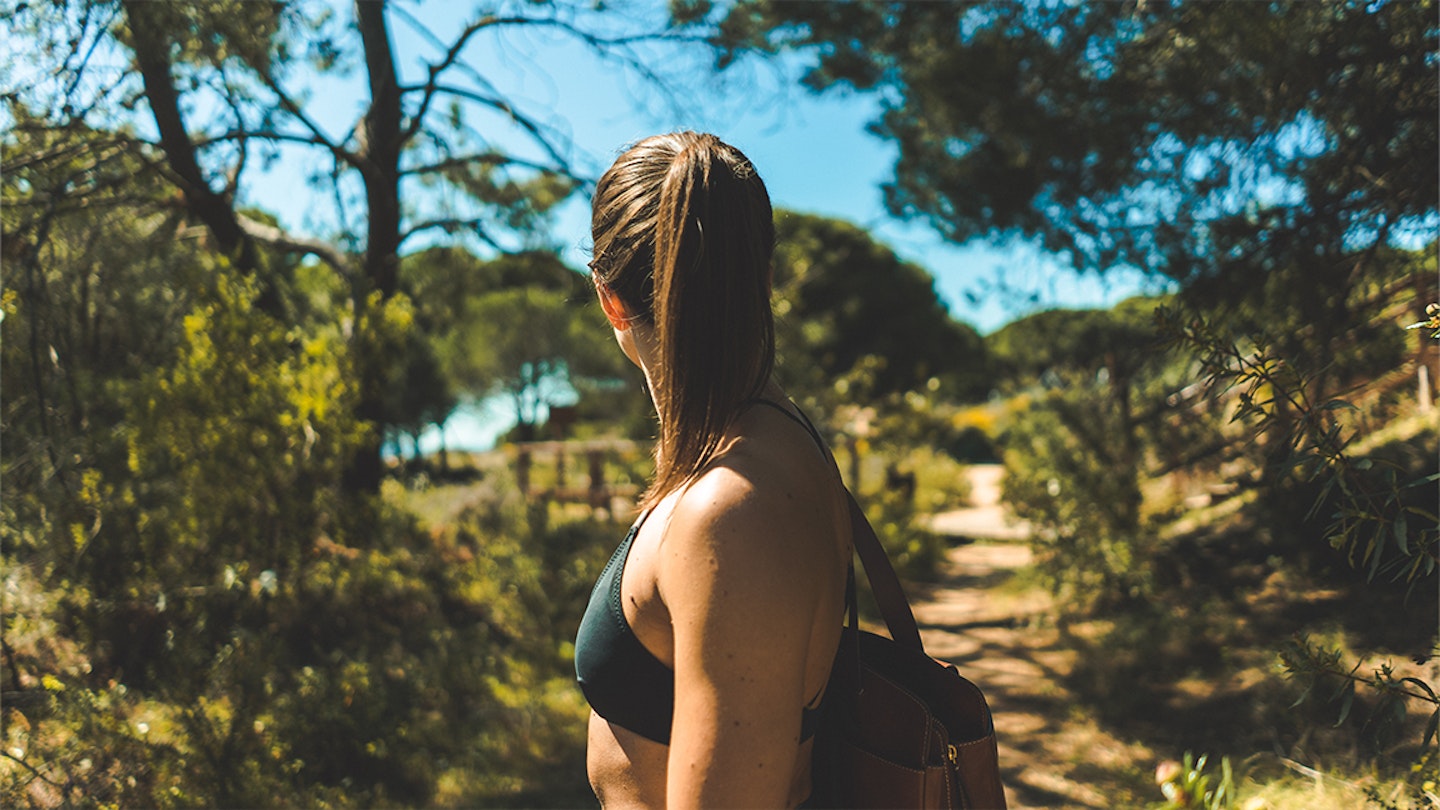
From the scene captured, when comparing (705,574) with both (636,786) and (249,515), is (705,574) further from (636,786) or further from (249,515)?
(249,515)

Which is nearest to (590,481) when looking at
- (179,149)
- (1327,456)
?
(179,149)

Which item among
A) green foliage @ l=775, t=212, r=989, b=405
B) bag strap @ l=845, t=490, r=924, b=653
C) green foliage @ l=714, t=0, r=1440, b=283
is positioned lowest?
bag strap @ l=845, t=490, r=924, b=653

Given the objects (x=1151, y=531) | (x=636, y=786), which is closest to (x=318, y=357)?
(x=636, y=786)

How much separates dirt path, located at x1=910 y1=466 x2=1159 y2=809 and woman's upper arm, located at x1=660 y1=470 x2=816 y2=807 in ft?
11.8

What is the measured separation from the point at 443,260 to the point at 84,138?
10.9ft

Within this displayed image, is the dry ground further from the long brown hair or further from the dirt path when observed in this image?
the long brown hair

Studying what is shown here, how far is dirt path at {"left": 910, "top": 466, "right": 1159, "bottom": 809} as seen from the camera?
4051 mm

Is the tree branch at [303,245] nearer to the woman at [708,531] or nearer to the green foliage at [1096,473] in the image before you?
the woman at [708,531]

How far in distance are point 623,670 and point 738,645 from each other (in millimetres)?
252

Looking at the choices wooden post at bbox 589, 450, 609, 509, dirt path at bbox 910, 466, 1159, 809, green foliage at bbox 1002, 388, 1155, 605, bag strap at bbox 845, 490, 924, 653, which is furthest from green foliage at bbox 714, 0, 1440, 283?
wooden post at bbox 589, 450, 609, 509

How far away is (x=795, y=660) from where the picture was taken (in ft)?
2.90

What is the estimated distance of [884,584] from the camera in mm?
1153

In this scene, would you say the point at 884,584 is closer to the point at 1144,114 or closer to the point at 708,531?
the point at 708,531

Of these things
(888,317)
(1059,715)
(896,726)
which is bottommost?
(1059,715)
